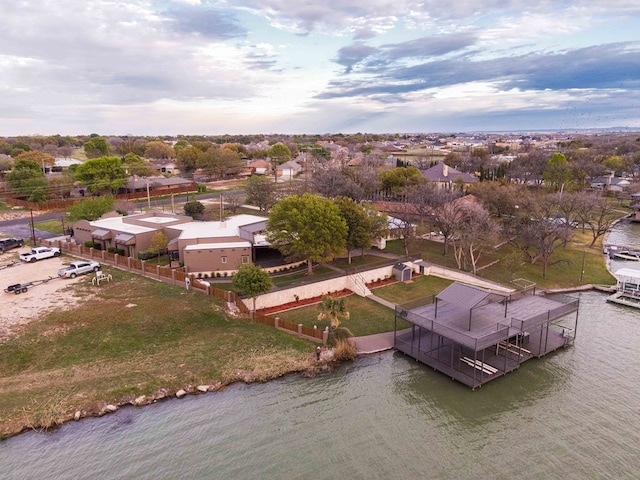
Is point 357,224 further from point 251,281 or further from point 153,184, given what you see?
point 153,184

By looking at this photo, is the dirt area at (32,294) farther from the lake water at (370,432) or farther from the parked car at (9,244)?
the lake water at (370,432)

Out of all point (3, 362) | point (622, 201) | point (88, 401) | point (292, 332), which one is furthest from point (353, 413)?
point (622, 201)

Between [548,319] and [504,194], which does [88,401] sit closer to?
[548,319]

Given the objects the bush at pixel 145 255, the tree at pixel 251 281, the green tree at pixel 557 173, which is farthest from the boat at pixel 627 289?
the green tree at pixel 557 173

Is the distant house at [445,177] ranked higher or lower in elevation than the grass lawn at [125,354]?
higher

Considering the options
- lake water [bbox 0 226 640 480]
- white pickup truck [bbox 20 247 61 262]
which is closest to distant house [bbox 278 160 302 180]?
white pickup truck [bbox 20 247 61 262]

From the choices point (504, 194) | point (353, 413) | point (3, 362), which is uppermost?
point (504, 194)
